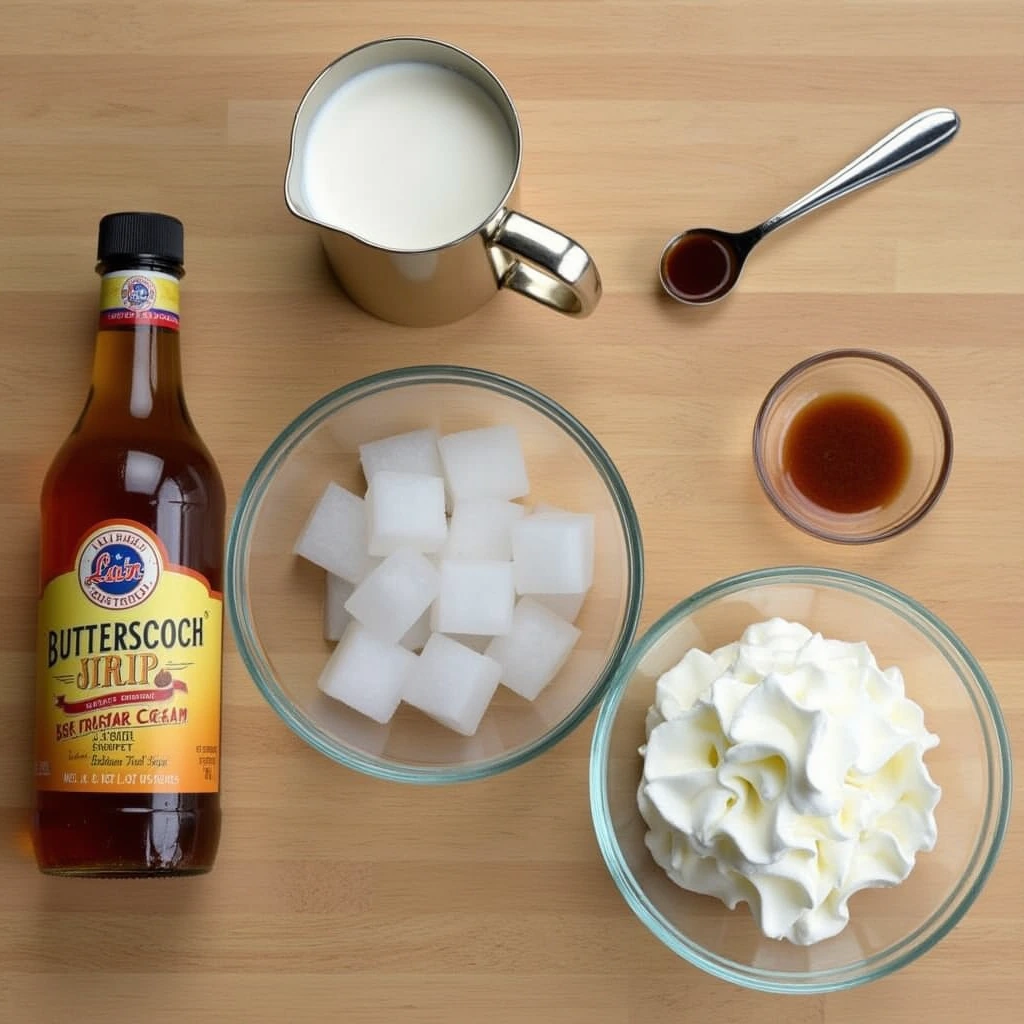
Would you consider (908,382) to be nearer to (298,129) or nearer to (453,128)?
(453,128)

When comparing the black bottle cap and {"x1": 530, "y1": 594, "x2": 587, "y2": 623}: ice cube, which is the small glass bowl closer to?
{"x1": 530, "y1": 594, "x2": 587, "y2": 623}: ice cube

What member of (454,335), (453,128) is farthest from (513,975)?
(453,128)

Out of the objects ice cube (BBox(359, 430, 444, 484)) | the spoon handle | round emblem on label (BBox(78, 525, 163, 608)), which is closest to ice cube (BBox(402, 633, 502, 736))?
ice cube (BBox(359, 430, 444, 484))

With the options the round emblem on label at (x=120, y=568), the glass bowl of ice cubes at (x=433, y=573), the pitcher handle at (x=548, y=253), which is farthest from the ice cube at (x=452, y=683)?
the pitcher handle at (x=548, y=253)

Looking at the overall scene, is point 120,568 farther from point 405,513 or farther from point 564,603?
point 564,603

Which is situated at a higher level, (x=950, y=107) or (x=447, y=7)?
(x=447, y=7)

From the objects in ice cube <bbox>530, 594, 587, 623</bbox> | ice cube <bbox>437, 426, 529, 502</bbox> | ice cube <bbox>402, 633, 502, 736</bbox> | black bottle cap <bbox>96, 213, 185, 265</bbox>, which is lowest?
ice cube <bbox>402, 633, 502, 736</bbox>
